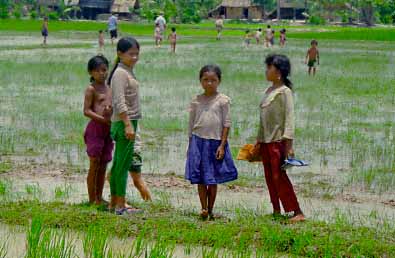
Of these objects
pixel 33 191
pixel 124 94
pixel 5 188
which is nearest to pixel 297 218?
pixel 124 94

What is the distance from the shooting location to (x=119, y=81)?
21.5 ft

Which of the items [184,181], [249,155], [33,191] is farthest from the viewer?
[184,181]

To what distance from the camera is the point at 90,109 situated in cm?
695

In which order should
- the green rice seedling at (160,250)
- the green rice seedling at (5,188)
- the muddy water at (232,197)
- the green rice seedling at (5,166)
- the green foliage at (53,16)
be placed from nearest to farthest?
the green rice seedling at (160,250)
the muddy water at (232,197)
the green rice seedling at (5,188)
the green rice seedling at (5,166)
the green foliage at (53,16)

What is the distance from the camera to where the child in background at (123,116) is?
654 cm

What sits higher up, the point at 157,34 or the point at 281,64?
the point at 281,64

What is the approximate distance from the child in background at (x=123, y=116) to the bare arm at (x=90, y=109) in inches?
8.4

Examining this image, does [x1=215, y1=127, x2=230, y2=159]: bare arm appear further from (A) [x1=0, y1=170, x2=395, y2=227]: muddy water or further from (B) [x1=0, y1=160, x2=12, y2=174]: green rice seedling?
(B) [x1=0, y1=160, x2=12, y2=174]: green rice seedling

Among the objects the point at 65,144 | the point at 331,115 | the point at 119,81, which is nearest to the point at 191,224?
the point at 119,81

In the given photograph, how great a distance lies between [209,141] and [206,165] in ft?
0.63

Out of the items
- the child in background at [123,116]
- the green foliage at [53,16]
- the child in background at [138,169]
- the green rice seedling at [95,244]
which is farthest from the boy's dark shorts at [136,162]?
the green foliage at [53,16]

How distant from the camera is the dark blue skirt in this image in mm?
6574

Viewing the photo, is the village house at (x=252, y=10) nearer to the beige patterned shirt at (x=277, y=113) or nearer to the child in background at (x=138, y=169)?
the child in background at (x=138, y=169)

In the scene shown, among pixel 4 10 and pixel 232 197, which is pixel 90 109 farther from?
pixel 4 10
